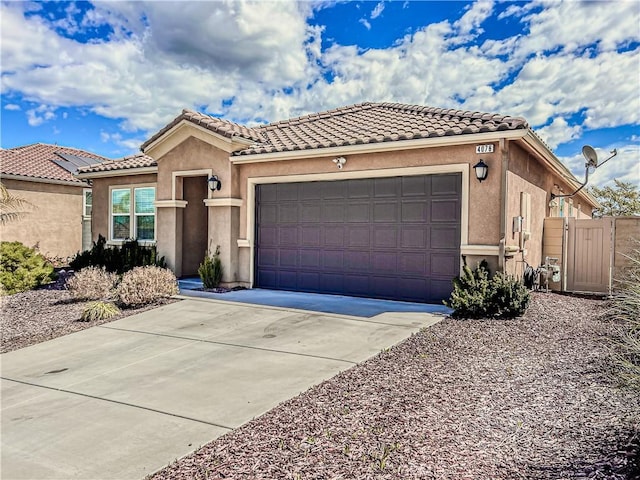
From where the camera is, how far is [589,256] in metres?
12.4

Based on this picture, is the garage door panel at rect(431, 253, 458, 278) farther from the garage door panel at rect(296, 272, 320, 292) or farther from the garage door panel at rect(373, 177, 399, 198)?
the garage door panel at rect(296, 272, 320, 292)

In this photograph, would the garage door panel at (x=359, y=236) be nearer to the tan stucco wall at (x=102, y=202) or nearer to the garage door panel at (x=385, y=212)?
the garage door panel at (x=385, y=212)

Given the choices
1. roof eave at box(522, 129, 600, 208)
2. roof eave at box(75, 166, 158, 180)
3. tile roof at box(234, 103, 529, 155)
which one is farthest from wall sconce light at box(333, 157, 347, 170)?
roof eave at box(75, 166, 158, 180)

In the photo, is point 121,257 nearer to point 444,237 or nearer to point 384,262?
point 384,262

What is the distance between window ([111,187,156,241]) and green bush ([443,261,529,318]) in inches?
410

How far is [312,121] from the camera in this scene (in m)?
14.6

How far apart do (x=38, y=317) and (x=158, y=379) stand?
5.71 m

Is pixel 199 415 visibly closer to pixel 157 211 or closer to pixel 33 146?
pixel 157 211

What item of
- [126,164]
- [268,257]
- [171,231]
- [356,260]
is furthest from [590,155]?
[126,164]

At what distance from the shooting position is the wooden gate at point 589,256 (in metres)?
12.2

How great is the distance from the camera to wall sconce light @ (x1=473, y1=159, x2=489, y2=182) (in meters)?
9.42

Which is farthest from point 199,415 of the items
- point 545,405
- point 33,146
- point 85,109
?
point 33,146

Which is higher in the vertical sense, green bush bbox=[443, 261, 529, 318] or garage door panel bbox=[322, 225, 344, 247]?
garage door panel bbox=[322, 225, 344, 247]

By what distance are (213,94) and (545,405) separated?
15.2 m
